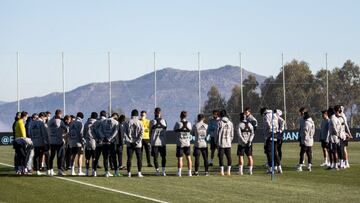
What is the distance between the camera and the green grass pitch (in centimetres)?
2086

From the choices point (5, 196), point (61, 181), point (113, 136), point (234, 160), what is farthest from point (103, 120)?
point (234, 160)

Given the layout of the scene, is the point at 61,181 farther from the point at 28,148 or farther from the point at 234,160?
the point at 234,160

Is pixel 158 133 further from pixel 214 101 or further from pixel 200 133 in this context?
pixel 214 101

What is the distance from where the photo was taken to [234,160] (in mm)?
40094

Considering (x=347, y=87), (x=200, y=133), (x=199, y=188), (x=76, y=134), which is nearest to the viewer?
(x=199, y=188)

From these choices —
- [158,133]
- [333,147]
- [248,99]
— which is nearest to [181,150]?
[158,133]

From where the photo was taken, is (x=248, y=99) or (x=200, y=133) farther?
(x=248, y=99)

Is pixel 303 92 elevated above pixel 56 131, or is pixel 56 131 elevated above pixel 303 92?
pixel 303 92

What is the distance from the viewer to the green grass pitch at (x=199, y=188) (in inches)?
821

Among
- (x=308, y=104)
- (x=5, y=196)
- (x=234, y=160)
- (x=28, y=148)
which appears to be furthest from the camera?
(x=308, y=104)

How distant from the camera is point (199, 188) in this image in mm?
23500

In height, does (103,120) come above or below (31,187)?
above

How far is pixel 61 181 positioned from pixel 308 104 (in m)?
111

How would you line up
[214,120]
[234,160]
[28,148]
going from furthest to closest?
[234,160], [214,120], [28,148]
